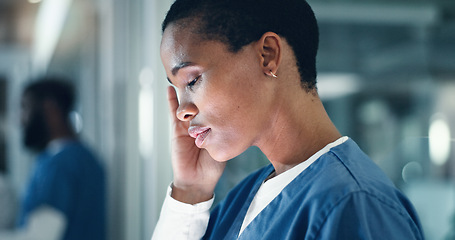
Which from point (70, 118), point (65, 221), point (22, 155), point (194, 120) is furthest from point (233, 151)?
point (22, 155)

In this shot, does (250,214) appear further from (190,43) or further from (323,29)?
(323,29)

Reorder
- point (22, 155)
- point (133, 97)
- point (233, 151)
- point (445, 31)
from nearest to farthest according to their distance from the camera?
point (233, 151) → point (445, 31) → point (133, 97) → point (22, 155)

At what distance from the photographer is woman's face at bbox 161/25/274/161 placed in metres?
0.60

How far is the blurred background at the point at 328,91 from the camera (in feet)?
2.59

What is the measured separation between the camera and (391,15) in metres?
0.86

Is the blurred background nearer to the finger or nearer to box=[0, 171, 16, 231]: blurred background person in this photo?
box=[0, 171, 16, 231]: blurred background person

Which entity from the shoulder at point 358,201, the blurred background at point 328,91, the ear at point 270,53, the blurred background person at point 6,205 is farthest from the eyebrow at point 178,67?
the blurred background person at point 6,205

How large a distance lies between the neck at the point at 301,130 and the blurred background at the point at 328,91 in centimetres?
29

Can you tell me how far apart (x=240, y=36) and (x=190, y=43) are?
7cm

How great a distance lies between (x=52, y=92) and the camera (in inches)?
76.5

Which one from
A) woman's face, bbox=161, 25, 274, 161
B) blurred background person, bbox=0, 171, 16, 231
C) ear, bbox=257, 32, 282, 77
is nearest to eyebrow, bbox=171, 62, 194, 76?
woman's face, bbox=161, 25, 274, 161

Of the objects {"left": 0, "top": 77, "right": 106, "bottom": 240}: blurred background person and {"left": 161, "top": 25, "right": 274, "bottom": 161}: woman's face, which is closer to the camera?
{"left": 161, "top": 25, "right": 274, "bottom": 161}: woman's face

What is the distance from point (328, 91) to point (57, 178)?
1226mm

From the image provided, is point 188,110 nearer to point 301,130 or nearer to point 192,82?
point 192,82
